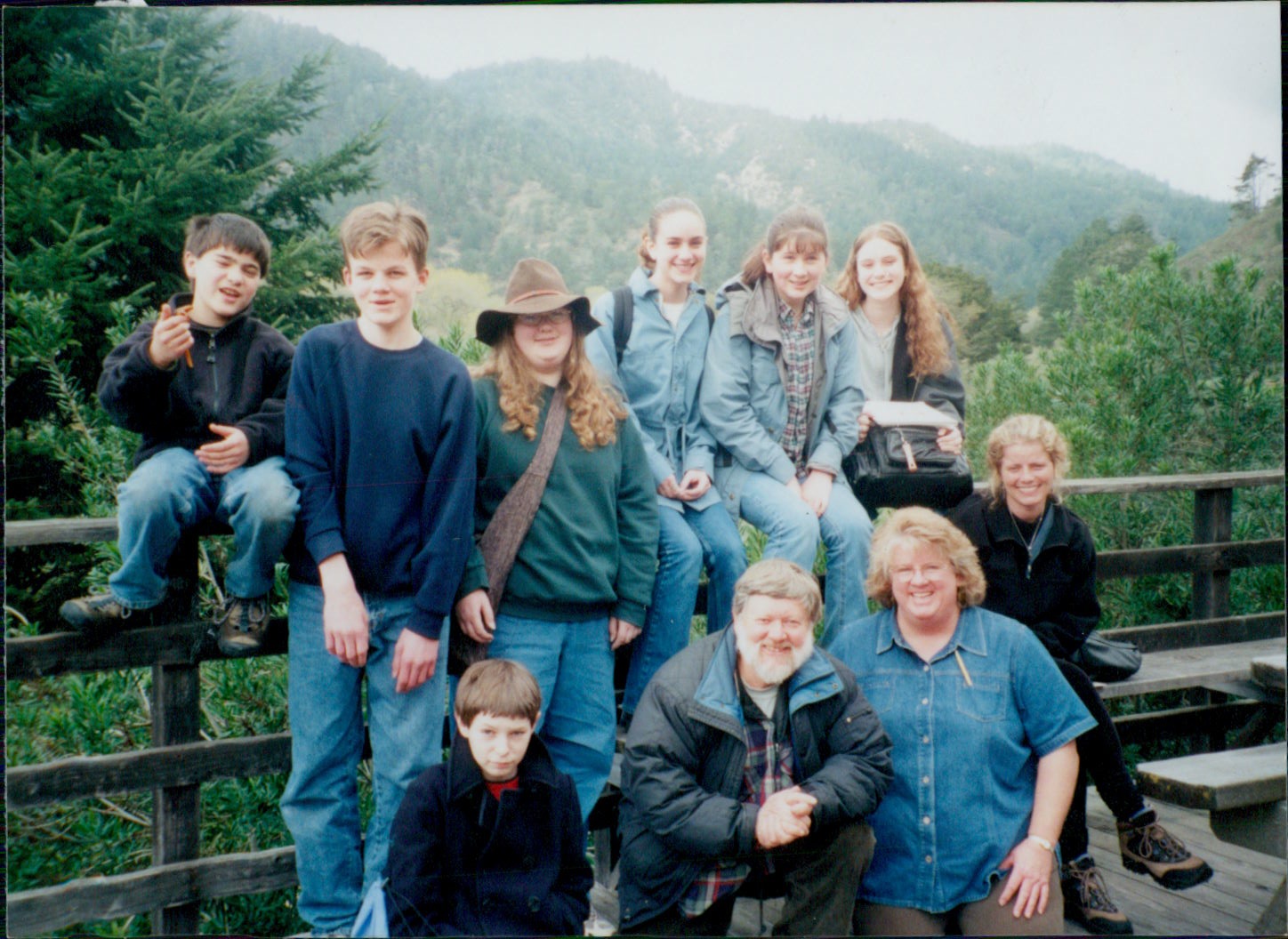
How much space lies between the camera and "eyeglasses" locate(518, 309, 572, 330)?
3.23 m

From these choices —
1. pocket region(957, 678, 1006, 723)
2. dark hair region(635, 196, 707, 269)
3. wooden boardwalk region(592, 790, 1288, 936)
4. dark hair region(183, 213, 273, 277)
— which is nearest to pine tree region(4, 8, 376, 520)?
dark hair region(183, 213, 273, 277)

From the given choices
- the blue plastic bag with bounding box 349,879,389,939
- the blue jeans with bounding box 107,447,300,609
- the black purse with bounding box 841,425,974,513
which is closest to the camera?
the blue plastic bag with bounding box 349,879,389,939


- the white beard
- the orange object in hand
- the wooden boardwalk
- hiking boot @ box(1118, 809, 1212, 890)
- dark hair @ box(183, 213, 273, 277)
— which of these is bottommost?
the wooden boardwalk

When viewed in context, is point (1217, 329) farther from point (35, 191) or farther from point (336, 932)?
point (35, 191)

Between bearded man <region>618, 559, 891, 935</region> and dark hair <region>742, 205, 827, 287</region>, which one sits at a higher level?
dark hair <region>742, 205, 827, 287</region>

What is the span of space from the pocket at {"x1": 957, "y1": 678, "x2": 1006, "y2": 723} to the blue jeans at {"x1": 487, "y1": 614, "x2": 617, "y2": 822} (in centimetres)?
103

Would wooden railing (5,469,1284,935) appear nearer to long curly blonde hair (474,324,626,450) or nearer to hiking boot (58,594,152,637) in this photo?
hiking boot (58,594,152,637)

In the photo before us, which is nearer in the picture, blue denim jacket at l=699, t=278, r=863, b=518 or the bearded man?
the bearded man

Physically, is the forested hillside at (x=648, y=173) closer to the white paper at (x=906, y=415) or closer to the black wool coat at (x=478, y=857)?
the white paper at (x=906, y=415)

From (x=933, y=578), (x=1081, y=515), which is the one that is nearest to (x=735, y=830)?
(x=933, y=578)

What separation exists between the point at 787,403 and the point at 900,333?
56 centimetres

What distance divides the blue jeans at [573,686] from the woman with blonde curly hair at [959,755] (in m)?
0.74

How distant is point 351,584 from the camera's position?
2.96 metres

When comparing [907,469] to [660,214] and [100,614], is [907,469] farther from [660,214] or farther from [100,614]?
[100,614]
